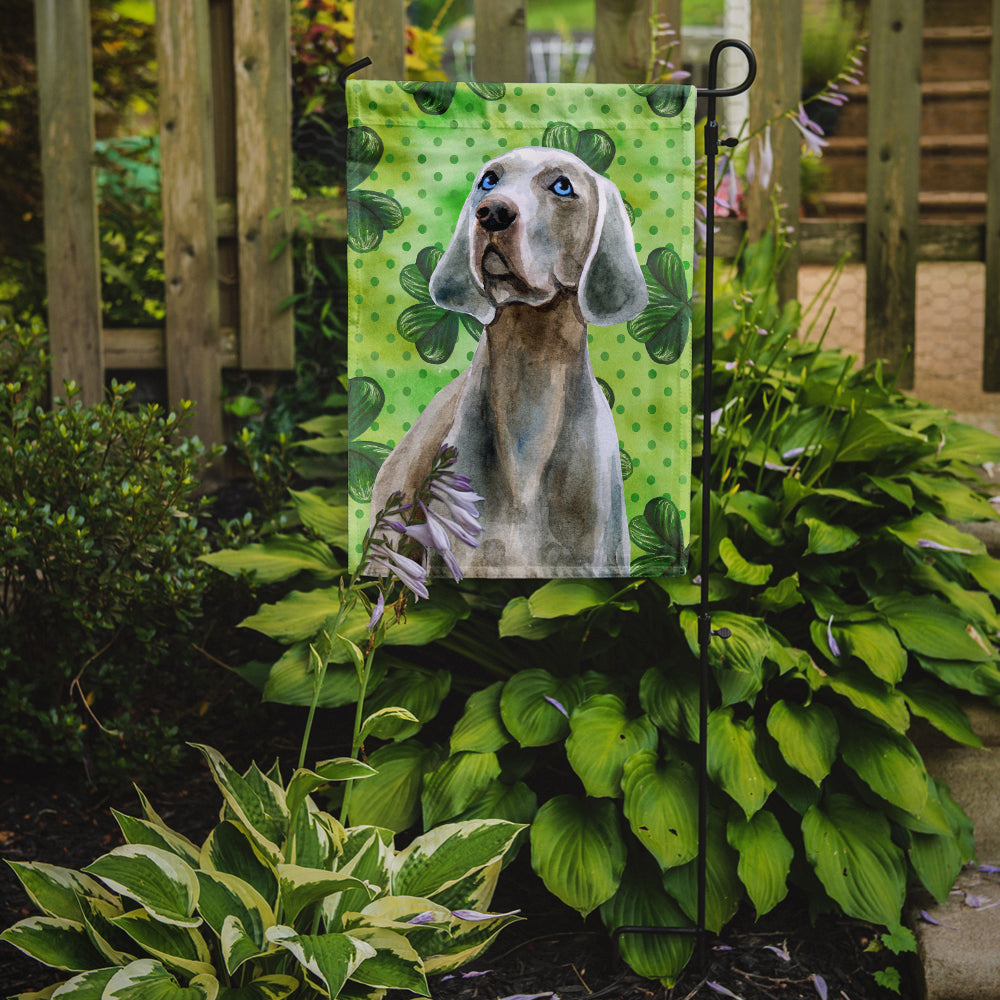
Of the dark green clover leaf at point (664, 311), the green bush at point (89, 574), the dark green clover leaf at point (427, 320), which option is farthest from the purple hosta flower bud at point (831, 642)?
the green bush at point (89, 574)

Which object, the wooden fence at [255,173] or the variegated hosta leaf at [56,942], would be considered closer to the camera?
the variegated hosta leaf at [56,942]

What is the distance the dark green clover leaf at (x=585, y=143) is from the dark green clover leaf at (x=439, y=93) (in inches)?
4.5

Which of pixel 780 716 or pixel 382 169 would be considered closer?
pixel 382 169

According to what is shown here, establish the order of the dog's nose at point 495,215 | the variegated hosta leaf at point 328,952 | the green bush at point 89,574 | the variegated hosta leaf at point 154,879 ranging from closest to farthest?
1. the variegated hosta leaf at point 328,952
2. the variegated hosta leaf at point 154,879
3. the dog's nose at point 495,215
4. the green bush at point 89,574

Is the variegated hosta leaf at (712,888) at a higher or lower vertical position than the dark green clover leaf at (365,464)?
lower

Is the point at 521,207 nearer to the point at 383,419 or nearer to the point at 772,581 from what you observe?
the point at 383,419

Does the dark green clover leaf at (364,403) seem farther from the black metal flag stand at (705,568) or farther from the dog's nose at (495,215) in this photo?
the black metal flag stand at (705,568)

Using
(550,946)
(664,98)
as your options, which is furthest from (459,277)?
(550,946)

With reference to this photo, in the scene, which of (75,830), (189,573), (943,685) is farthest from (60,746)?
(943,685)

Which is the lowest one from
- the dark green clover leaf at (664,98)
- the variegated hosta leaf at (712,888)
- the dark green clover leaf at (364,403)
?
the variegated hosta leaf at (712,888)

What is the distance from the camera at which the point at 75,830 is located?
7.70ft

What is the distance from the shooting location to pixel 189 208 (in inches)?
133

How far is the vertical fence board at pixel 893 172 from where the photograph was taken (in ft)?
11.2

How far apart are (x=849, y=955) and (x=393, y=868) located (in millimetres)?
954
